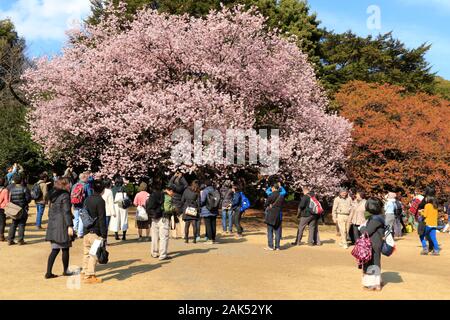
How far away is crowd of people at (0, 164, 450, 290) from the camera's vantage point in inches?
332

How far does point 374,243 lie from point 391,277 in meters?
1.84

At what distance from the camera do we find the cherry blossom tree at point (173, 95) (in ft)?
66.7

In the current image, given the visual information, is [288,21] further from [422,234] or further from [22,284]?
[22,284]

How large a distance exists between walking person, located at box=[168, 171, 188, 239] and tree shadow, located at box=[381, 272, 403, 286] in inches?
265

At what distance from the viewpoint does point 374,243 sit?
328 inches

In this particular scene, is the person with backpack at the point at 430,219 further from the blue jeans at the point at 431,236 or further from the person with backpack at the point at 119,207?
the person with backpack at the point at 119,207

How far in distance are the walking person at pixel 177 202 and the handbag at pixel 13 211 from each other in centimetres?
431

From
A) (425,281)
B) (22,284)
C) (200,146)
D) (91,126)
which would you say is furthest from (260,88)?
(22,284)

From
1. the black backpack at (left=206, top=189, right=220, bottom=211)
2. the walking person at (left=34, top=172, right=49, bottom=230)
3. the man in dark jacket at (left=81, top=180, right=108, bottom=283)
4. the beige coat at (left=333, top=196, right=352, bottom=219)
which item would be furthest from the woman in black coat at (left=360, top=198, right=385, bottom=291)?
the walking person at (left=34, top=172, right=49, bottom=230)

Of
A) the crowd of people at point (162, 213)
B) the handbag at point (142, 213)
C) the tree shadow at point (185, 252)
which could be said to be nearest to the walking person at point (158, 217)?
the crowd of people at point (162, 213)

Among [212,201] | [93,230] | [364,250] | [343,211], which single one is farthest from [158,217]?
[343,211]

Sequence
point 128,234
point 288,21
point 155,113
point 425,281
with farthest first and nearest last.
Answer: point 288,21 < point 155,113 < point 128,234 < point 425,281
